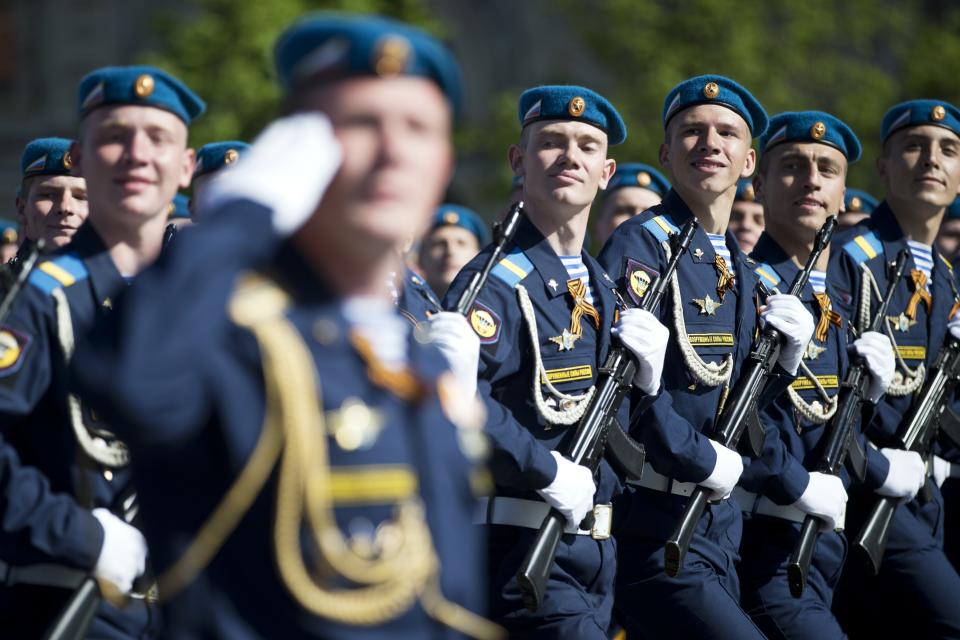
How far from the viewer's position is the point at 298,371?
2150 mm

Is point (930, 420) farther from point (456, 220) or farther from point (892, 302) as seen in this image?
point (456, 220)

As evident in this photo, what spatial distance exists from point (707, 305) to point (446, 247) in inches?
104

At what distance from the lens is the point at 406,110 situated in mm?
2205

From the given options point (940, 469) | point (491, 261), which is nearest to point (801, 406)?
point (940, 469)

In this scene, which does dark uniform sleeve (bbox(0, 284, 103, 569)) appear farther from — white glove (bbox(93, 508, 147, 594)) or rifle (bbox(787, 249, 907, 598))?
rifle (bbox(787, 249, 907, 598))

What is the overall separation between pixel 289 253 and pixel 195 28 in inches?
502

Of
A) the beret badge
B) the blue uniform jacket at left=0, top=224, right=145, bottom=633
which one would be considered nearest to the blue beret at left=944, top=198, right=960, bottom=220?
the beret badge

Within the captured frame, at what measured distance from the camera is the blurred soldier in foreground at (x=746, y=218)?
7.59 meters

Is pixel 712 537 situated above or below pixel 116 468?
above

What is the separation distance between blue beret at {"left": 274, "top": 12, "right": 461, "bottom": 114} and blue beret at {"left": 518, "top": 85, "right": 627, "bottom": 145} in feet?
9.01

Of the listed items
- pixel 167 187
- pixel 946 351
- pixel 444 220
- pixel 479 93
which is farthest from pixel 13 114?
pixel 167 187

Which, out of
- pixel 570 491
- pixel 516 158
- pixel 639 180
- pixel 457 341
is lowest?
pixel 570 491

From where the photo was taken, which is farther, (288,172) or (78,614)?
(78,614)

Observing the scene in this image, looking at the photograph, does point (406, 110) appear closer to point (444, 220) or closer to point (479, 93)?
point (444, 220)
